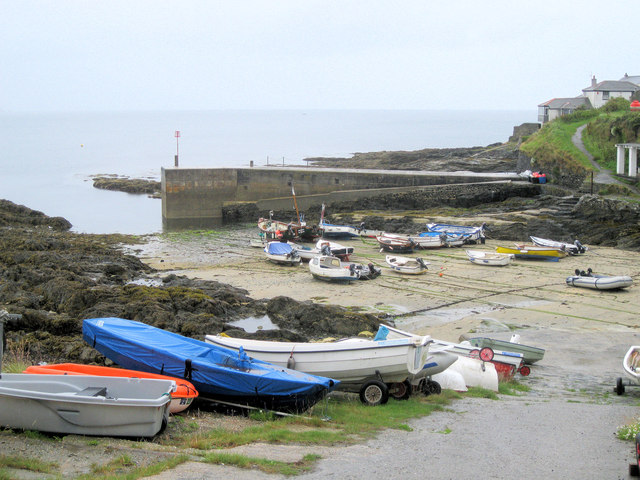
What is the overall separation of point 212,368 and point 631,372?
7.50 meters

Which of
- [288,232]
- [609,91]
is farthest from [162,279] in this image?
[609,91]

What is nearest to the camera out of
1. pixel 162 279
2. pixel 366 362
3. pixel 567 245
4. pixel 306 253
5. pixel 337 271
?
pixel 366 362

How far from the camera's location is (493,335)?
56.9 feet

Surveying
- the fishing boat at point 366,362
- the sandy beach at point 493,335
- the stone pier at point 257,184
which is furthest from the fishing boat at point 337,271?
the stone pier at point 257,184

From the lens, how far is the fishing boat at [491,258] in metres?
26.1

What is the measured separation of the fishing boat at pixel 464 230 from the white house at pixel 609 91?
34.4m

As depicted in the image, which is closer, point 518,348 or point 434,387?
point 434,387

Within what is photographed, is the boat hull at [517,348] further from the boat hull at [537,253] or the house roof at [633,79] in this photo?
the house roof at [633,79]

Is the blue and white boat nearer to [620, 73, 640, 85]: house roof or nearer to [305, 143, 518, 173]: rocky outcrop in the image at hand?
[305, 143, 518, 173]: rocky outcrop

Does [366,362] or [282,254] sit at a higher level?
[282,254]

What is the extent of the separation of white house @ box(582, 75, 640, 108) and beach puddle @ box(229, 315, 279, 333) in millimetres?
49828

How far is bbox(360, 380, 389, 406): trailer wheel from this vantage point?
1102 cm

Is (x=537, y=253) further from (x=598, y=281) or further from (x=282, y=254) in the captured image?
(x=282, y=254)

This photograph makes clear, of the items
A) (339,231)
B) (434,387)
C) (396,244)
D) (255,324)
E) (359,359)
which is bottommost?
(255,324)
